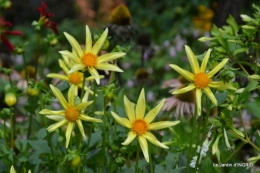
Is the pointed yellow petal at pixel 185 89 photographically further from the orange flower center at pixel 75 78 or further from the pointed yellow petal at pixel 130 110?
the orange flower center at pixel 75 78

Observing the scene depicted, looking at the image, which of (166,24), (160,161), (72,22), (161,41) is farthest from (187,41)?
(160,161)

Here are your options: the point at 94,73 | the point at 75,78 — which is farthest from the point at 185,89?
the point at 75,78

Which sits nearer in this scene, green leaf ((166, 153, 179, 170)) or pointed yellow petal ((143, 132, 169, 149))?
pointed yellow petal ((143, 132, 169, 149))

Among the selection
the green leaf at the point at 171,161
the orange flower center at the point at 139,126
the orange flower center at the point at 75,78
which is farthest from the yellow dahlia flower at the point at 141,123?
the orange flower center at the point at 75,78

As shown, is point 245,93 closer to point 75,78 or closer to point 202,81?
point 202,81

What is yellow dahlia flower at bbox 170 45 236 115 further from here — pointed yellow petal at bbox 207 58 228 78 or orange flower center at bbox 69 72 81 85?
orange flower center at bbox 69 72 81 85

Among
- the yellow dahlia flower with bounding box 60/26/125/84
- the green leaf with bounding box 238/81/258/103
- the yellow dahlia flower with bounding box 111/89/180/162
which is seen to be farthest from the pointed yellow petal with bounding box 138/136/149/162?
the green leaf with bounding box 238/81/258/103
